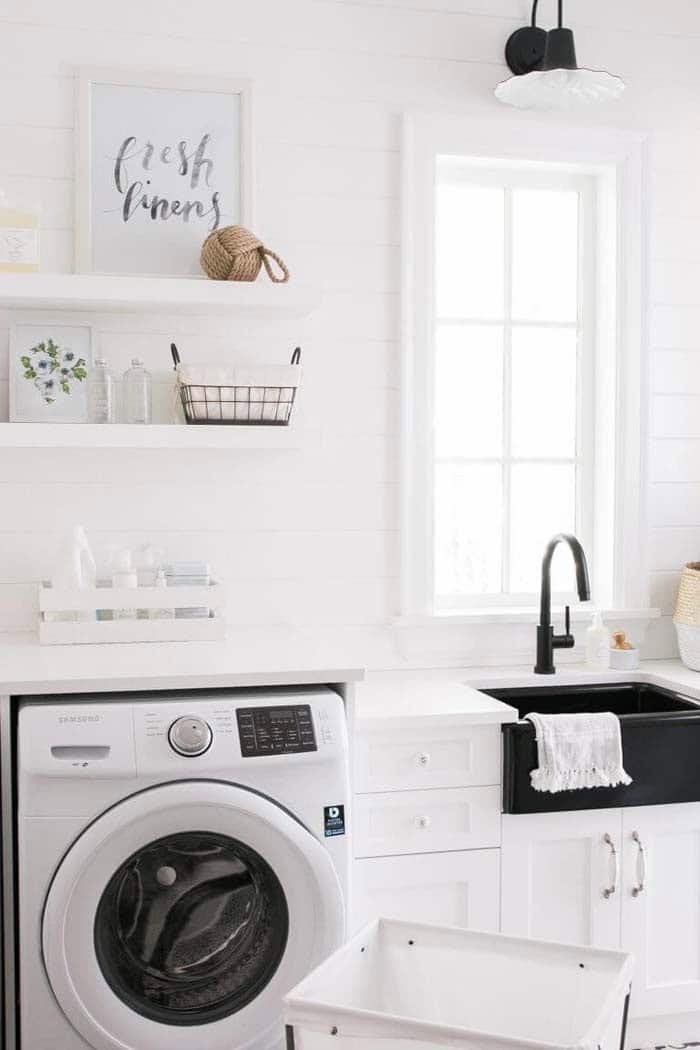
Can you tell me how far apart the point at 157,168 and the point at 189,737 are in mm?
1451

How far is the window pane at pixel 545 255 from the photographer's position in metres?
3.25

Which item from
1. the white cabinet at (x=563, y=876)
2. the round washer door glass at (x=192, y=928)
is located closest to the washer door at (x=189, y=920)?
the round washer door glass at (x=192, y=928)

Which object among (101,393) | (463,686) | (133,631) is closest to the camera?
(133,631)

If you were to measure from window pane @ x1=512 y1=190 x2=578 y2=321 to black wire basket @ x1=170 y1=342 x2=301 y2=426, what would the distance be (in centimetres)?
85

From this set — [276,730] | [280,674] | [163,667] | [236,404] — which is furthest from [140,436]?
[276,730]

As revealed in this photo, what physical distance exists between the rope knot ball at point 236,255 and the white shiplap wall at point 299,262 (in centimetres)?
23

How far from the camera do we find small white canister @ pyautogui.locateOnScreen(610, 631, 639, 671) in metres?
3.07

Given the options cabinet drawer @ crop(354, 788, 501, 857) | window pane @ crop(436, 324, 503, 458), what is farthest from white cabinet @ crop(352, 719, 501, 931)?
window pane @ crop(436, 324, 503, 458)

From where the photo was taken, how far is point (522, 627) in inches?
124

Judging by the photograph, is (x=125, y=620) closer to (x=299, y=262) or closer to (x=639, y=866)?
(x=299, y=262)

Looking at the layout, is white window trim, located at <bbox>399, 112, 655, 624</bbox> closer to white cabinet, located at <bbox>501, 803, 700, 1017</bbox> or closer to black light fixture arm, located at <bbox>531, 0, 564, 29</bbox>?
black light fixture arm, located at <bbox>531, 0, 564, 29</bbox>

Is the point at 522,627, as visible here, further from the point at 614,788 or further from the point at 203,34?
the point at 203,34

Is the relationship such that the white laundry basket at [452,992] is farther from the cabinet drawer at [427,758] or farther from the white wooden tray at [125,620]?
the white wooden tray at [125,620]

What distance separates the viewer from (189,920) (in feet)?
7.36
